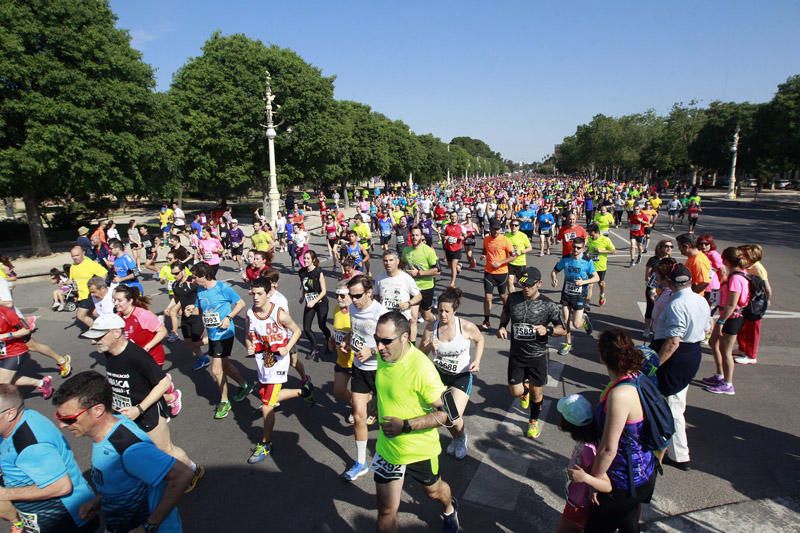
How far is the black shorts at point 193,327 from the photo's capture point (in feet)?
22.5

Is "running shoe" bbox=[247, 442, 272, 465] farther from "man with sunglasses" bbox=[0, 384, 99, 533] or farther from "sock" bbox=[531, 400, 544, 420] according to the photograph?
"sock" bbox=[531, 400, 544, 420]

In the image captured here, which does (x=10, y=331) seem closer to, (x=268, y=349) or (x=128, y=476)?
(x=268, y=349)

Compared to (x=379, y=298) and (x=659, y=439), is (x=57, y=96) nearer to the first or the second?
(x=379, y=298)

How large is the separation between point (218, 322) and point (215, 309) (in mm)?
167

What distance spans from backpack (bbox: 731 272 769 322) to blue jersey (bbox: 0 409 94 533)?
23.5 feet

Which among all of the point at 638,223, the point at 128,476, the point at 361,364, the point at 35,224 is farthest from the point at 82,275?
the point at 35,224

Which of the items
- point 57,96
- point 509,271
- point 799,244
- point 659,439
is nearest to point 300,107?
point 57,96

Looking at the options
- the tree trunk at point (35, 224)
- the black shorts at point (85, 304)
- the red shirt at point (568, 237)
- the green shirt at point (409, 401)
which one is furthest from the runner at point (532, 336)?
the tree trunk at point (35, 224)

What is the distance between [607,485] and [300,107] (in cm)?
3141

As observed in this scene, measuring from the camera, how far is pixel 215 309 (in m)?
5.54

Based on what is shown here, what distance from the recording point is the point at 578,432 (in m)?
2.65

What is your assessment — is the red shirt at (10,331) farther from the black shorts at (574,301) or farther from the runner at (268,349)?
the black shorts at (574,301)

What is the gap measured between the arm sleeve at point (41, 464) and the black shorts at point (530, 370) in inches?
154

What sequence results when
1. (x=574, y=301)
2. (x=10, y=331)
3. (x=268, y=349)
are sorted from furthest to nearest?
(x=574, y=301), (x=10, y=331), (x=268, y=349)
